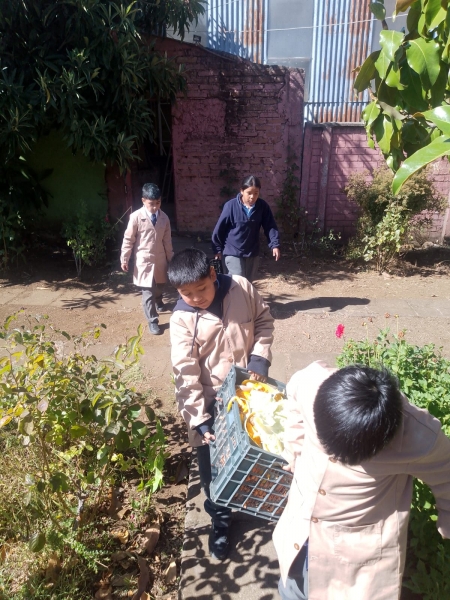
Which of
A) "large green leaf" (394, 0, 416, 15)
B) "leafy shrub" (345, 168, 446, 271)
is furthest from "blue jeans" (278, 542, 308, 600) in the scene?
"leafy shrub" (345, 168, 446, 271)

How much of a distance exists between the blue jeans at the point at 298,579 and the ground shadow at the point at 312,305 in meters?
3.92

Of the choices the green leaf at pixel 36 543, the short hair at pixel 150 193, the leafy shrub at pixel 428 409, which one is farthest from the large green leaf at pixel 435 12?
the short hair at pixel 150 193

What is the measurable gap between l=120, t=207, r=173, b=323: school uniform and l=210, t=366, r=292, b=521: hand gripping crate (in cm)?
317

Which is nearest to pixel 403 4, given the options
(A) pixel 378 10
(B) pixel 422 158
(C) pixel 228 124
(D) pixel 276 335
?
(A) pixel 378 10

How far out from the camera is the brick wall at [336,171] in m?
7.97

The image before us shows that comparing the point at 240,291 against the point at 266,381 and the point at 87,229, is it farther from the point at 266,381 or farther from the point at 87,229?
the point at 87,229

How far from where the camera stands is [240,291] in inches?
88.4

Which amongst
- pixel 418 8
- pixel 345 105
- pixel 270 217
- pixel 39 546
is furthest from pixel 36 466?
pixel 345 105

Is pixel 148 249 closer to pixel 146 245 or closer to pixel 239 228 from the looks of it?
pixel 146 245

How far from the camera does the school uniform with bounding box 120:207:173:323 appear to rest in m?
4.98

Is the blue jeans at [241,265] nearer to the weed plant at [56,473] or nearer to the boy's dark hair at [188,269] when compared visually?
the weed plant at [56,473]

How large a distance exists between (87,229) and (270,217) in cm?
299

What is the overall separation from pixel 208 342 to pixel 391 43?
1398mm

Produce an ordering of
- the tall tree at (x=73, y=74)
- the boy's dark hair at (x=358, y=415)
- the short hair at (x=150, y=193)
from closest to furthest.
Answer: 1. the boy's dark hair at (x=358, y=415)
2. the short hair at (x=150, y=193)
3. the tall tree at (x=73, y=74)
